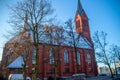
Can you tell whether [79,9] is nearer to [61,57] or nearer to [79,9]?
[79,9]

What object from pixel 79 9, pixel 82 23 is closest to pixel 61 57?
pixel 82 23

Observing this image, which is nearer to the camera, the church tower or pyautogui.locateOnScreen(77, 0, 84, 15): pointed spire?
the church tower

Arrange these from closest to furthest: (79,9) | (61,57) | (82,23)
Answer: (61,57) → (82,23) → (79,9)

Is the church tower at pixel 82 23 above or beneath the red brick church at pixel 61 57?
above

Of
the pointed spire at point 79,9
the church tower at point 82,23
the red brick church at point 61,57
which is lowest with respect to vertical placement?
the red brick church at point 61,57

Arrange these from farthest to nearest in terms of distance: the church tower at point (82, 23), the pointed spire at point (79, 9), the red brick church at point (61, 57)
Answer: the pointed spire at point (79, 9)
the church tower at point (82, 23)
the red brick church at point (61, 57)

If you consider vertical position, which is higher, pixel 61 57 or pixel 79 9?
pixel 79 9

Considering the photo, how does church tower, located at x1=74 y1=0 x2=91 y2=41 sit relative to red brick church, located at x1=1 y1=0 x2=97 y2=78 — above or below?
above

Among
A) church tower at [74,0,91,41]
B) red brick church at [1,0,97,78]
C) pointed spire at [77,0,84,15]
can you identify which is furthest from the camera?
pointed spire at [77,0,84,15]

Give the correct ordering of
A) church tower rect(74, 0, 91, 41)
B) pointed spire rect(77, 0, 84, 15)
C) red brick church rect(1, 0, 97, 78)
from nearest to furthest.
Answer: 1. red brick church rect(1, 0, 97, 78)
2. church tower rect(74, 0, 91, 41)
3. pointed spire rect(77, 0, 84, 15)

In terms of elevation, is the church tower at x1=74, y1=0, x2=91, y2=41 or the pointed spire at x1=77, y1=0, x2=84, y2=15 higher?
the pointed spire at x1=77, y1=0, x2=84, y2=15

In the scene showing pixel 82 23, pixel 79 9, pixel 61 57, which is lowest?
pixel 61 57

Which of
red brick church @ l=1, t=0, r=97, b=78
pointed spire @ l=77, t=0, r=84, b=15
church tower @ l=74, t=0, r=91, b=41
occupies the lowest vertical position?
red brick church @ l=1, t=0, r=97, b=78

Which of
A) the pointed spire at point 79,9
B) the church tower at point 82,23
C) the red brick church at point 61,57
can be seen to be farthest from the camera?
the pointed spire at point 79,9
